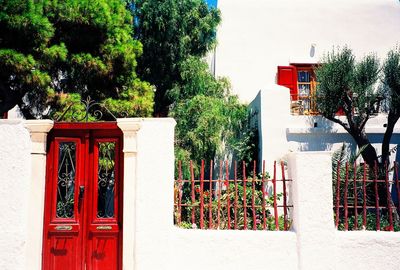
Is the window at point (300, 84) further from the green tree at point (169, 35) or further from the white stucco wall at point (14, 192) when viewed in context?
the white stucco wall at point (14, 192)

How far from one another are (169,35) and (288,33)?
4281mm

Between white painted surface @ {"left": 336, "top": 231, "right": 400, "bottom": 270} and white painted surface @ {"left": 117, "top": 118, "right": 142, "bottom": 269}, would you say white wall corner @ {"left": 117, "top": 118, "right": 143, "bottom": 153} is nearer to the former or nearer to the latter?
white painted surface @ {"left": 117, "top": 118, "right": 142, "bottom": 269}

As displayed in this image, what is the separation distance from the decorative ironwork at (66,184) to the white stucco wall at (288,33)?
8.35 meters

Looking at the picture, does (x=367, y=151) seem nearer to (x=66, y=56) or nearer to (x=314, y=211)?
(x=314, y=211)

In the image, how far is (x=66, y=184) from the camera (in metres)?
5.32

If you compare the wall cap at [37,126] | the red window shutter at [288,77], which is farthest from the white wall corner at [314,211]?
the red window shutter at [288,77]

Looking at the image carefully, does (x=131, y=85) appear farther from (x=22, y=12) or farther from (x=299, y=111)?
(x=299, y=111)

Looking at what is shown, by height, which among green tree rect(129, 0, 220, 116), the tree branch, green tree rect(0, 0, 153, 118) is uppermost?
green tree rect(129, 0, 220, 116)

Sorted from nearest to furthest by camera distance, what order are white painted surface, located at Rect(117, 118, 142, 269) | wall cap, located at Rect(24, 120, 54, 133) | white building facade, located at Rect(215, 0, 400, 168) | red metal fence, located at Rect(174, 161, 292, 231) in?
1. white painted surface, located at Rect(117, 118, 142, 269)
2. wall cap, located at Rect(24, 120, 54, 133)
3. red metal fence, located at Rect(174, 161, 292, 231)
4. white building facade, located at Rect(215, 0, 400, 168)

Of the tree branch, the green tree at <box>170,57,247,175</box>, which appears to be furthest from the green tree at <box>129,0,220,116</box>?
the tree branch

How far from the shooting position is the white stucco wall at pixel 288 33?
516 inches

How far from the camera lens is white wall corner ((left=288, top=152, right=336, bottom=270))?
5074 millimetres

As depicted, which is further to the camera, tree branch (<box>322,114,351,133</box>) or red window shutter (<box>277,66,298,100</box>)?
red window shutter (<box>277,66,298,100</box>)

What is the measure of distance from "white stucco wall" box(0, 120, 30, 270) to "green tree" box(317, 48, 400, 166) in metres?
7.78
